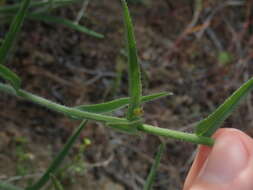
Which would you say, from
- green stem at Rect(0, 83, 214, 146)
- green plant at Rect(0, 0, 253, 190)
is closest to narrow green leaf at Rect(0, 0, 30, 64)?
green plant at Rect(0, 0, 253, 190)

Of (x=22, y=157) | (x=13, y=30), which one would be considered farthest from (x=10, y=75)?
(x=22, y=157)

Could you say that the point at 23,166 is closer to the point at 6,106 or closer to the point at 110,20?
the point at 6,106

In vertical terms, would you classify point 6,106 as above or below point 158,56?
below

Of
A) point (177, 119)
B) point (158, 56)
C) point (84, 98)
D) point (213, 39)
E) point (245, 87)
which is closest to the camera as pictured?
point (245, 87)

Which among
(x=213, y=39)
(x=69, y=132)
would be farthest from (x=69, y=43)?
(x=213, y=39)

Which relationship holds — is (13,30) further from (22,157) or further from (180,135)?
(22,157)

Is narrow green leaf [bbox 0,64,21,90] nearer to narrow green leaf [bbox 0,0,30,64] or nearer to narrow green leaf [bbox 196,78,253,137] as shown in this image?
narrow green leaf [bbox 0,0,30,64]

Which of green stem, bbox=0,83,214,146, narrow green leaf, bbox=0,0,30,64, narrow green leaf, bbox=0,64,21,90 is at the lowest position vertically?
green stem, bbox=0,83,214,146
